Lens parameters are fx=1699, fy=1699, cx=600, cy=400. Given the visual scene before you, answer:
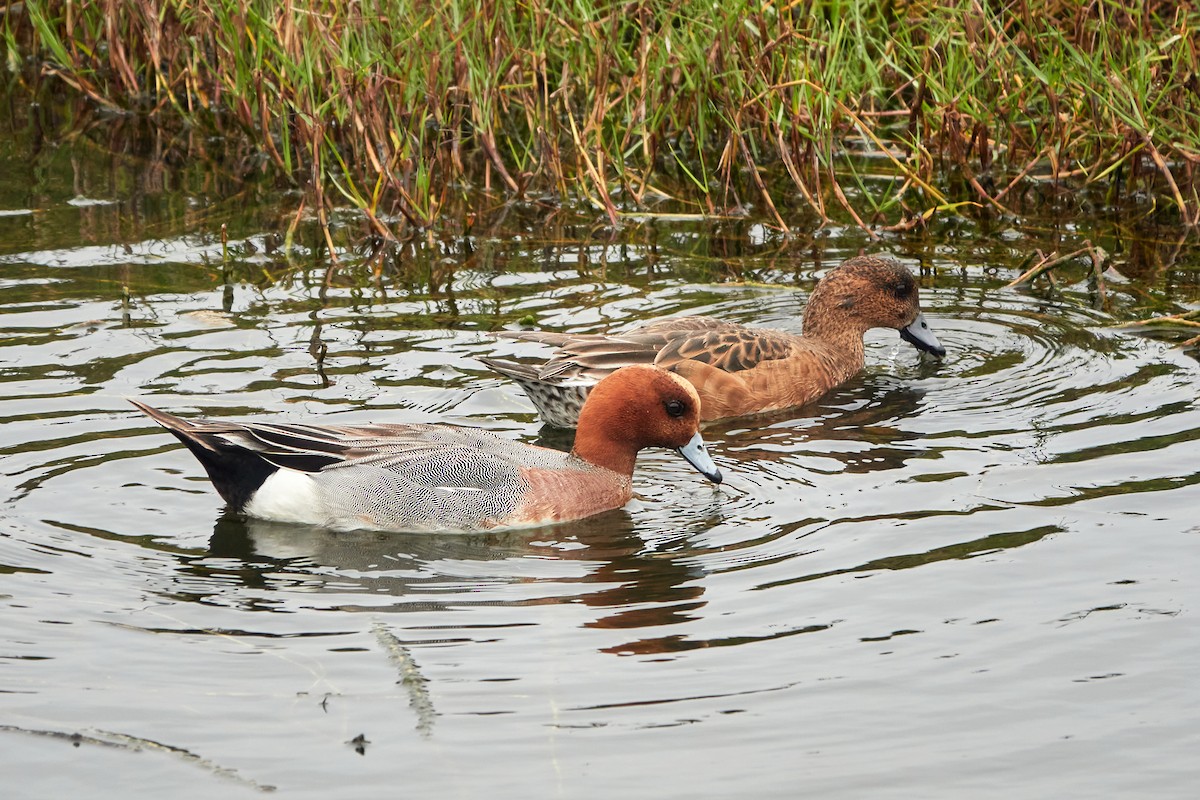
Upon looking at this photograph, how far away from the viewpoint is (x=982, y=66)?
907 centimetres

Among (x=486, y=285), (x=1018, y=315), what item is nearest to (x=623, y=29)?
(x=486, y=285)

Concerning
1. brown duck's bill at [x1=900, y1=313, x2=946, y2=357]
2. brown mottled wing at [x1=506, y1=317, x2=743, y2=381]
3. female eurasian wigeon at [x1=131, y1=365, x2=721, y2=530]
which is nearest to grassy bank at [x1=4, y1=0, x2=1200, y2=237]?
brown duck's bill at [x1=900, y1=313, x2=946, y2=357]

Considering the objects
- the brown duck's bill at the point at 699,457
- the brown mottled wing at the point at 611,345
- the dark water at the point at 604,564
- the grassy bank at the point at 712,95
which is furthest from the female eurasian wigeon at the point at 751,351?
the brown duck's bill at the point at 699,457

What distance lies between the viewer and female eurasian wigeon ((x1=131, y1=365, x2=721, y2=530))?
583cm

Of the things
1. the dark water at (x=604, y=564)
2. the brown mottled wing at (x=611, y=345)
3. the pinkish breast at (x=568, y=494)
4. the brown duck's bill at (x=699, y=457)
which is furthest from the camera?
the brown mottled wing at (x=611, y=345)

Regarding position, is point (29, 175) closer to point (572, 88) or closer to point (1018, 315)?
point (572, 88)

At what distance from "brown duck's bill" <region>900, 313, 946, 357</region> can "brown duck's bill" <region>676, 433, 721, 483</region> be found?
2.01 meters

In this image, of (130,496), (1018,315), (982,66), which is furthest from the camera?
(982,66)

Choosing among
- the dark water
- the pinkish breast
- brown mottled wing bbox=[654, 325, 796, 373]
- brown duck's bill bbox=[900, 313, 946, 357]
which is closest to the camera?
the dark water

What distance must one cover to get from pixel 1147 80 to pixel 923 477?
3589 millimetres

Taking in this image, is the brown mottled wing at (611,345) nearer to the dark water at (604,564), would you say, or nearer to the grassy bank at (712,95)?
the dark water at (604,564)

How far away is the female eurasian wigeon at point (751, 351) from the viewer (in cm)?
703

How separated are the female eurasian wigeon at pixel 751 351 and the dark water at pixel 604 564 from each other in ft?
0.56

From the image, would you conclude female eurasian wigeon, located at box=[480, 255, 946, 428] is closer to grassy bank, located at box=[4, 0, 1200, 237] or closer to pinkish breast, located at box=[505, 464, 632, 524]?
grassy bank, located at box=[4, 0, 1200, 237]
